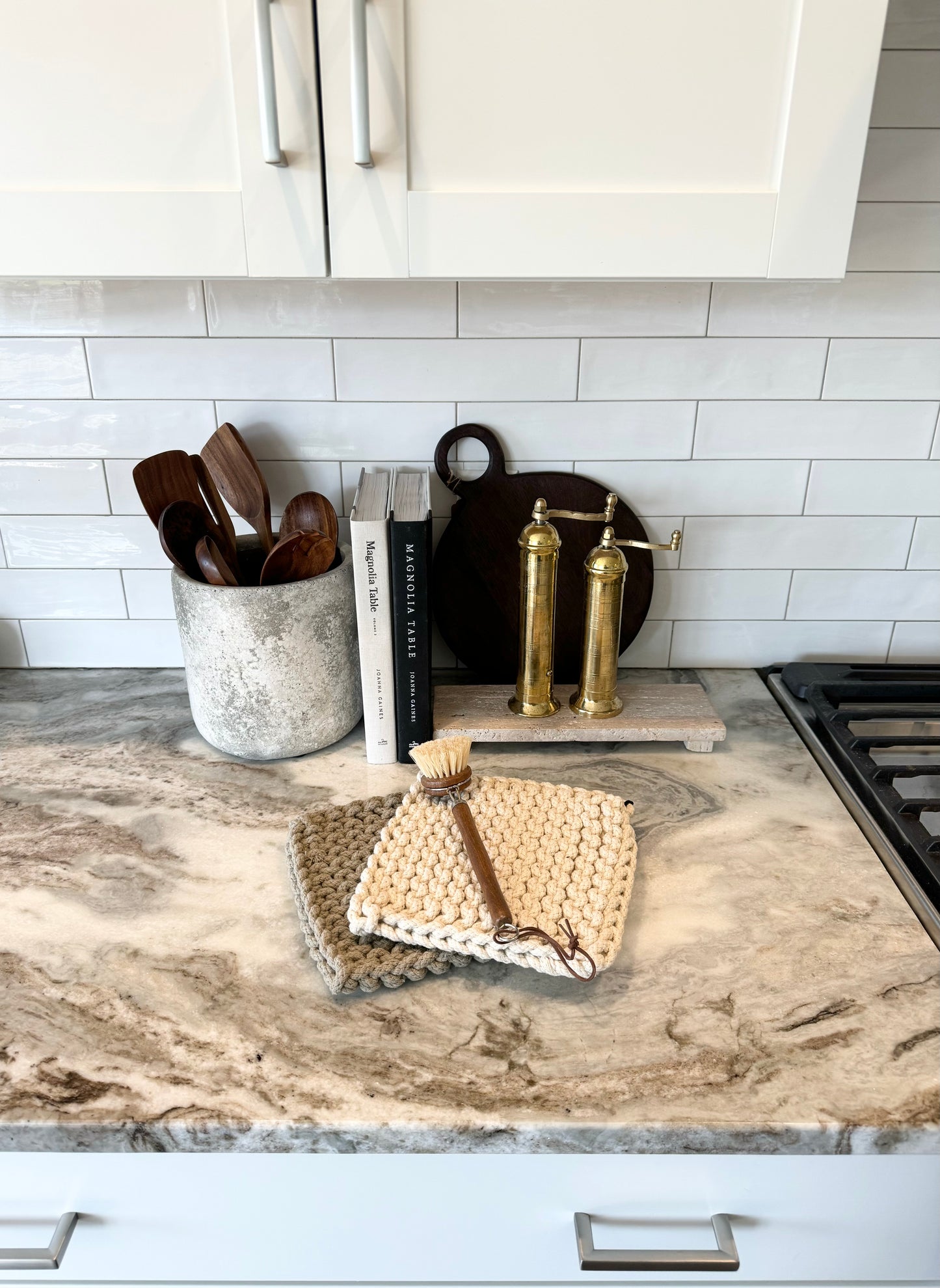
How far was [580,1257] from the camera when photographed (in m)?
0.69

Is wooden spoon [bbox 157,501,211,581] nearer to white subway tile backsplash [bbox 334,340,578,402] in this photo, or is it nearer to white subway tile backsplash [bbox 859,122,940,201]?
white subway tile backsplash [bbox 334,340,578,402]

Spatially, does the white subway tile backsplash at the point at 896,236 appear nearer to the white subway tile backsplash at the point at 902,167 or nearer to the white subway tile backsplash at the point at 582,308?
the white subway tile backsplash at the point at 902,167

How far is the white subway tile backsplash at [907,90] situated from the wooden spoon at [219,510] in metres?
0.84

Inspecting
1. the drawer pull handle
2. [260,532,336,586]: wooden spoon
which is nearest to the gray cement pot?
[260,532,336,586]: wooden spoon

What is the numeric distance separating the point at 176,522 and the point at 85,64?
16.9 inches

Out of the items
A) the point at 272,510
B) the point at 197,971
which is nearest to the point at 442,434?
the point at 272,510

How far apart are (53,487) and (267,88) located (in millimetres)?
643

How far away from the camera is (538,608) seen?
104cm

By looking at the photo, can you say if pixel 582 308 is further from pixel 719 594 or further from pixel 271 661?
pixel 271 661

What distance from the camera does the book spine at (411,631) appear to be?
96 cm

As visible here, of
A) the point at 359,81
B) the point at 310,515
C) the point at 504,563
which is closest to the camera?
the point at 359,81

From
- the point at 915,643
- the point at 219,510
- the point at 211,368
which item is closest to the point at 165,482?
the point at 219,510

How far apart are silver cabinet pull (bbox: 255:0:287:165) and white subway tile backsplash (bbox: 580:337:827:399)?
48 cm

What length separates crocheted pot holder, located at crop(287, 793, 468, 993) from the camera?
2.43 feet
